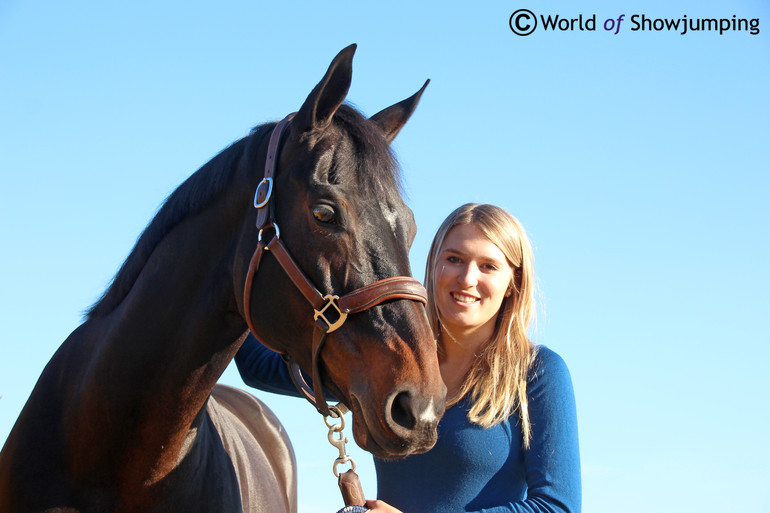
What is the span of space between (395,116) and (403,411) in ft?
5.47

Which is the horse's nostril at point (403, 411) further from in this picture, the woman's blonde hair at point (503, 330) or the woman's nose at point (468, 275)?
the woman's nose at point (468, 275)

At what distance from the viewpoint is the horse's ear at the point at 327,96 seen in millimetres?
2762

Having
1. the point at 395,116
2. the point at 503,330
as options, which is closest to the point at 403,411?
the point at 503,330

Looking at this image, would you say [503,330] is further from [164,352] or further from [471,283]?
[164,352]

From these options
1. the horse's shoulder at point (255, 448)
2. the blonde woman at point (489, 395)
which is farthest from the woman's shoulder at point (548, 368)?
the horse's shoulder at point (255, 448)

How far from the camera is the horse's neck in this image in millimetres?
2846

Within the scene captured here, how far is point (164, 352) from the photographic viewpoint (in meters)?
2.91

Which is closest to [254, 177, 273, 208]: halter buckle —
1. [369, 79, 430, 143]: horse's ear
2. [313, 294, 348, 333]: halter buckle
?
[313, 294, 348, 333]: halter buckle

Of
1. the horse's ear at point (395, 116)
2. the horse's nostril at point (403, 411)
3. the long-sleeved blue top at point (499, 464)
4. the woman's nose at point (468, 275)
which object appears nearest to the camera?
the horse's nostril at point (403, 411)

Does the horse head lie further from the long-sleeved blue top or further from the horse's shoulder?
the horse's shoulder

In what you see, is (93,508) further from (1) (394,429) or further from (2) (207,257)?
(1) (394,429)

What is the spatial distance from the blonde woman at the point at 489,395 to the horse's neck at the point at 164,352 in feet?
2.60

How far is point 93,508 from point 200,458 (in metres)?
0.49

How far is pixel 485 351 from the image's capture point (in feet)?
10.8
